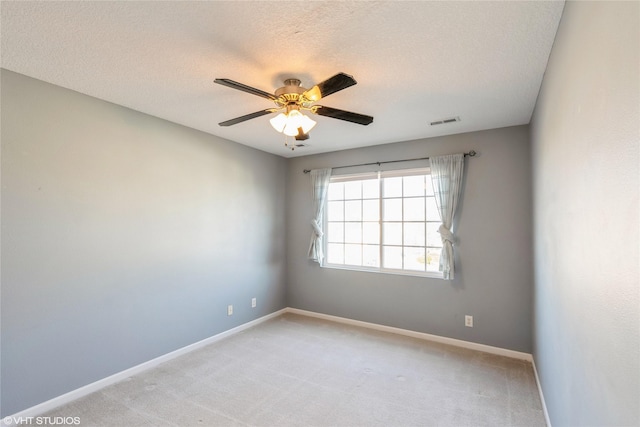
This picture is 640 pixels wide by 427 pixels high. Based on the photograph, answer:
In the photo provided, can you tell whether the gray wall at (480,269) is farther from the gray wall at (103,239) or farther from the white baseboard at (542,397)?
the gray wall at (103,239)

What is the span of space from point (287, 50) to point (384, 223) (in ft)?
9.18

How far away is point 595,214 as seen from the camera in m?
1.15

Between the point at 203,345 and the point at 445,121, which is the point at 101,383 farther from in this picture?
the point at 445,121

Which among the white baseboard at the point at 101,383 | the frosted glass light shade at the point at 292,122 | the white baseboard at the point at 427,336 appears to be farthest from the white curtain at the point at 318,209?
the frosted glass light shade at the point at 292,122

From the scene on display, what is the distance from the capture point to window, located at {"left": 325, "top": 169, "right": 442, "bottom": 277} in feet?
12.9

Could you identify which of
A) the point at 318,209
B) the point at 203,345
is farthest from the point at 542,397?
the point at 203,345

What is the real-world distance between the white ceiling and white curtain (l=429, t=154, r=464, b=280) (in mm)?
800

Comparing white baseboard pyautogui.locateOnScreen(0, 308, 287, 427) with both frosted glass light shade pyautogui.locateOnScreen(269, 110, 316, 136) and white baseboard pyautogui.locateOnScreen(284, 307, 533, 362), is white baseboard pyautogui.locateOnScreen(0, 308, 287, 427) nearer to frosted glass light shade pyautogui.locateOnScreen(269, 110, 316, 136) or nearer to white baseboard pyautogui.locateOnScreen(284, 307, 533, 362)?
white baseboard pyautogui.locateOnScreen(284, 307, 533, 362)

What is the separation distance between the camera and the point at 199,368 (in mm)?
3047

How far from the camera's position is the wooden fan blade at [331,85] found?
1.74 metres

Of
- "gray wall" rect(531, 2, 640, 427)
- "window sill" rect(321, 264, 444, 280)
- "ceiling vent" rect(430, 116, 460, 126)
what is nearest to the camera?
"gray wall" rect(531, 2, 640, 427)

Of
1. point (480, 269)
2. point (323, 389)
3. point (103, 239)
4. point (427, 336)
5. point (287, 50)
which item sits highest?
point (287, 50)

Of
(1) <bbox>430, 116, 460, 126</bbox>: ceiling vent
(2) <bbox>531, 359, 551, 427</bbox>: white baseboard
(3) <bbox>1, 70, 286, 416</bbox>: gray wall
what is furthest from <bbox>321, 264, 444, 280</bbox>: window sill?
(1) <bbox>430, 116, 460, 126</bbox>: ceiling vent

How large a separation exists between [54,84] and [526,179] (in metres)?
4.40
